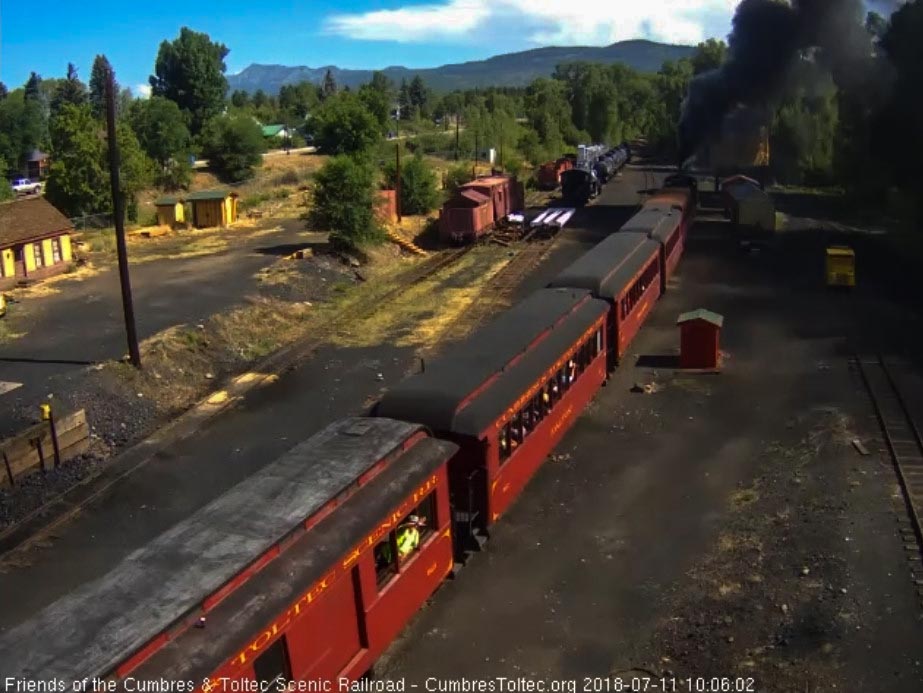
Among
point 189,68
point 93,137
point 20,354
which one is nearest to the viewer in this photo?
point 20,354

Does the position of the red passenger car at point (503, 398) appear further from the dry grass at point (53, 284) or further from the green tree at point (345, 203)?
the dry grass at point (53, 284)

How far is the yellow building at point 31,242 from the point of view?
118ft

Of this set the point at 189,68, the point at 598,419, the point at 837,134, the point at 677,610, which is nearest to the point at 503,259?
the point at 598,419

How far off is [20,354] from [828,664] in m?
24.3

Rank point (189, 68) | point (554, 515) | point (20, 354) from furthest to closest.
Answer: point (189, 68), point (20, 354), point (554, 515)

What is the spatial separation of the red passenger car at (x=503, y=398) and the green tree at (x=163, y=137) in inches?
2308

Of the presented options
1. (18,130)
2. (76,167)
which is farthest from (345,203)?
(18,130)

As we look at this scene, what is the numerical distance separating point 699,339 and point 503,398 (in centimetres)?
1183

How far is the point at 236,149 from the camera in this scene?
7638 centimetres

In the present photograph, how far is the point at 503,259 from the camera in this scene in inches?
1657

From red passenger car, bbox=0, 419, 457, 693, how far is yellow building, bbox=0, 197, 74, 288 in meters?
30.1

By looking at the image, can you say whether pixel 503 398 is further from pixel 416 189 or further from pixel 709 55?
pixel 709 55

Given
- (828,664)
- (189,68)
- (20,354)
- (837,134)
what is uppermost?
(189,68)

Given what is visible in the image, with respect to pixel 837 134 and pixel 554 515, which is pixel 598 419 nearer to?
pixel 554 515
